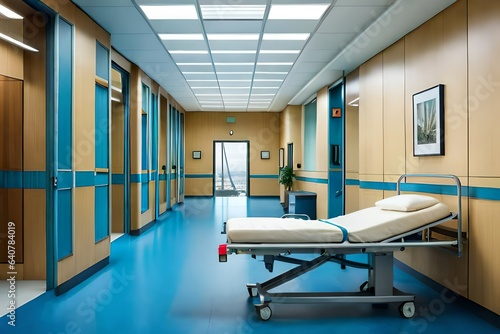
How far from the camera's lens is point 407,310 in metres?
3.33

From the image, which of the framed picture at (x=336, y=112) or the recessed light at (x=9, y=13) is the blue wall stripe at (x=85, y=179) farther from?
the framed picture at (x=336, y=112)

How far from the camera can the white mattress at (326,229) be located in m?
3.18

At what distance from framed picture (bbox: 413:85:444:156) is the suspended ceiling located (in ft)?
2.91

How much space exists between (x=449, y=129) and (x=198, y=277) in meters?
3.26

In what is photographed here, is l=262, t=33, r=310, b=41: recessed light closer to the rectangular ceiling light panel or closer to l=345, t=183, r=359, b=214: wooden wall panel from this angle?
the rectangular ceiling light panel

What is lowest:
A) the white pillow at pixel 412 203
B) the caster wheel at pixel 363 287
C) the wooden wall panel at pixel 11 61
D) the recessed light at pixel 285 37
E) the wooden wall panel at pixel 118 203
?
the caster wheel at pixel 363 287

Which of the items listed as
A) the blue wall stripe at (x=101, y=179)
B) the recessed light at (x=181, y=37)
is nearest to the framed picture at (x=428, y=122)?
the recessed light at (x=181, y=37)

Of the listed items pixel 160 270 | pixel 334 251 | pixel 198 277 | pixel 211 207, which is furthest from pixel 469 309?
pixel 211 207

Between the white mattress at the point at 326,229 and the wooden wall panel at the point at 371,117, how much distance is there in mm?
2283

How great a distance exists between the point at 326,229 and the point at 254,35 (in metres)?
3.51

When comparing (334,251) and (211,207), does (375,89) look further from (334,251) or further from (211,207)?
(211,207)

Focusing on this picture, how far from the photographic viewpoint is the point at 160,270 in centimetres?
479

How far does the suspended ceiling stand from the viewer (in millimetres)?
4414

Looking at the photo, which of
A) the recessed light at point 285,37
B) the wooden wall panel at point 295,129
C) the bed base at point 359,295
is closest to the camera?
the bed base at point 359,295
